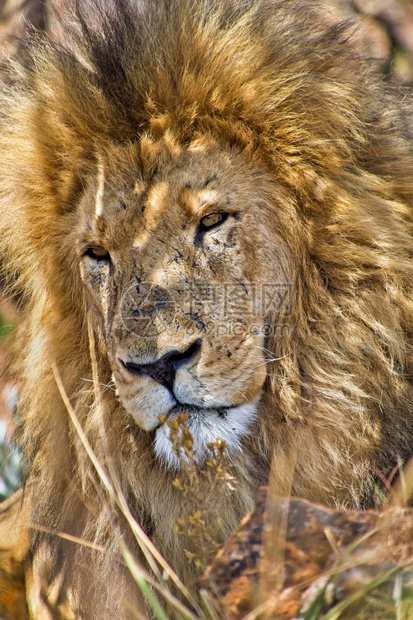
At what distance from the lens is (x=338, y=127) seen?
2.53 meters

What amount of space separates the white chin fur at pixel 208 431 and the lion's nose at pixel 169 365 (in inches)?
5.0

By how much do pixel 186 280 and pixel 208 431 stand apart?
1.71 feet

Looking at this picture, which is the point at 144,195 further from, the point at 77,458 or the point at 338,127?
the point at 77,458

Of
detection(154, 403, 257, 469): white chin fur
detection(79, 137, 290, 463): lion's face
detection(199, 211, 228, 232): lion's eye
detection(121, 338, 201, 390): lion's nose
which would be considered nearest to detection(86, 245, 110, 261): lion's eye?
detection(79, 137, 290, 463): lion's face

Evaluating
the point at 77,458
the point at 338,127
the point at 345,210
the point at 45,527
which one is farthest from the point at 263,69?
the point at 45,527

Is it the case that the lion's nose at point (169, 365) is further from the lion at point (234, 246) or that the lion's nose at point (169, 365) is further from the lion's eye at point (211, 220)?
the lion's eye at point (211, 220)

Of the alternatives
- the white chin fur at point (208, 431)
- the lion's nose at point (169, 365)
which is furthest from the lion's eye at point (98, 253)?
the white chin fur at point (208, 431)

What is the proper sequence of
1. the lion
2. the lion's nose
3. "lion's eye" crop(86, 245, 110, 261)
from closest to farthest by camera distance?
the lion's nose, the lion, "lion's eye" crop(86, 245, 110, 261)

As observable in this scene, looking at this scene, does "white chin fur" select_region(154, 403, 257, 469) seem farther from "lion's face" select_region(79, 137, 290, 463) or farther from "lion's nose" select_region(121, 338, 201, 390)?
"lion's nose" select_region(121, 338, 201, 390)

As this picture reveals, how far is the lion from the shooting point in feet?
7.95

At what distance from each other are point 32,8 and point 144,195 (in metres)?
2.17

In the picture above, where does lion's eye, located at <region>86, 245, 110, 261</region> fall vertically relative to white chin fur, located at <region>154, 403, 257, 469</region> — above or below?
above

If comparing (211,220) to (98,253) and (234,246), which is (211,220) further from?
(98,253)

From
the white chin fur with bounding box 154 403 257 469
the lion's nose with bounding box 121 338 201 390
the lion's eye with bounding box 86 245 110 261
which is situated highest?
the lion's eye with bounding box 86 245 110 261
